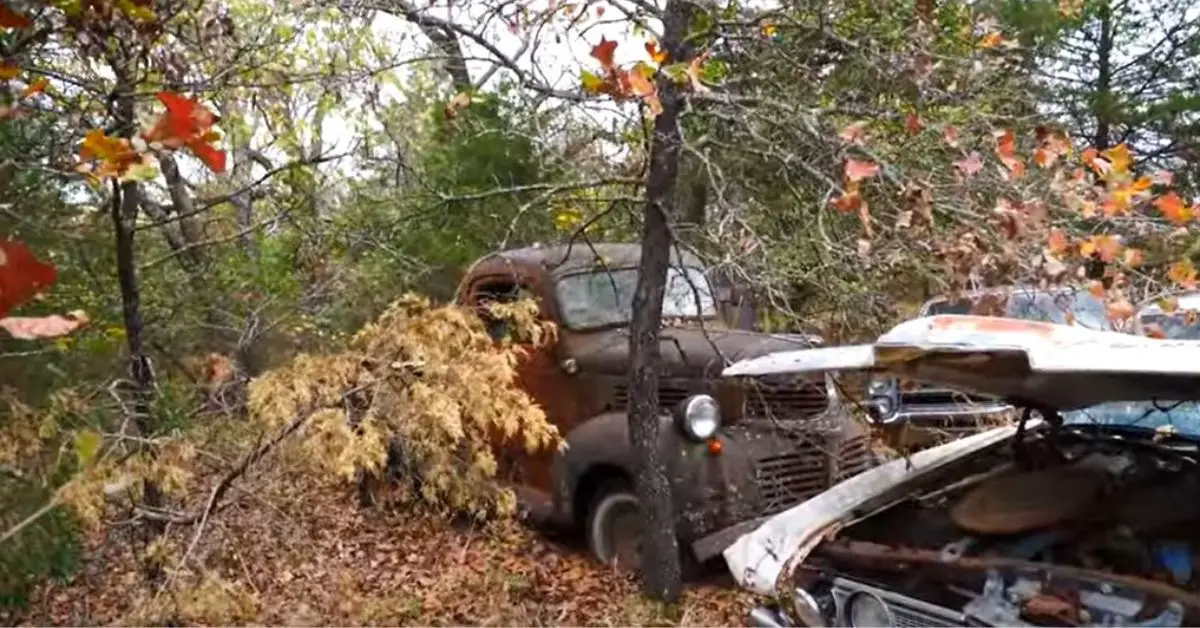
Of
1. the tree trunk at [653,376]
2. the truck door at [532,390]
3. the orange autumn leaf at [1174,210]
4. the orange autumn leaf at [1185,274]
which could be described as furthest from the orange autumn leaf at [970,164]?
the truck door at [532,390]

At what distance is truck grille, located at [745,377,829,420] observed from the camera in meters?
6.19

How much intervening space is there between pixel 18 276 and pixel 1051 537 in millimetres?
2997

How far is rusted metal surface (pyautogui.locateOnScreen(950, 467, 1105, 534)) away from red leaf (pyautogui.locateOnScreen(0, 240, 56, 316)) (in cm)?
287

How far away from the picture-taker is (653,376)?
17.8ft

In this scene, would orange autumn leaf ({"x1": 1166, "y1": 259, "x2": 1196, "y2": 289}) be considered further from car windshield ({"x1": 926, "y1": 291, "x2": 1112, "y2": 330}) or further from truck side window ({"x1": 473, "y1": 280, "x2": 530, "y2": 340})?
truck side window ({"x1": 473, "y1": 280, "x2": 530, "y2": 340})

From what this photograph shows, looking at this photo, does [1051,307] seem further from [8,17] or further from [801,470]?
[8,17]

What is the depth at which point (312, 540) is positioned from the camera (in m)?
6.27

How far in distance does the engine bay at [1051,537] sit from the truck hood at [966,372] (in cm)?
10

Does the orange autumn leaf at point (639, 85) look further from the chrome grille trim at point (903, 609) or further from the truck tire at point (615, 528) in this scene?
the truck tire at point (615, 528)

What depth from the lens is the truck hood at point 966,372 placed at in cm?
257

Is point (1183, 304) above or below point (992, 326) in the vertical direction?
below

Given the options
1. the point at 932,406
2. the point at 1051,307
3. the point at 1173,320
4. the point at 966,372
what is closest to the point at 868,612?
the point at 966,372

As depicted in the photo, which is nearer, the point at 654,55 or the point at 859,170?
the point at 859,170

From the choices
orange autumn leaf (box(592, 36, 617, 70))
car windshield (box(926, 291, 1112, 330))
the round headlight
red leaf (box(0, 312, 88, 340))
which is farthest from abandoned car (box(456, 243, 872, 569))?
red leaf (box(0, 312, 88, 340))
